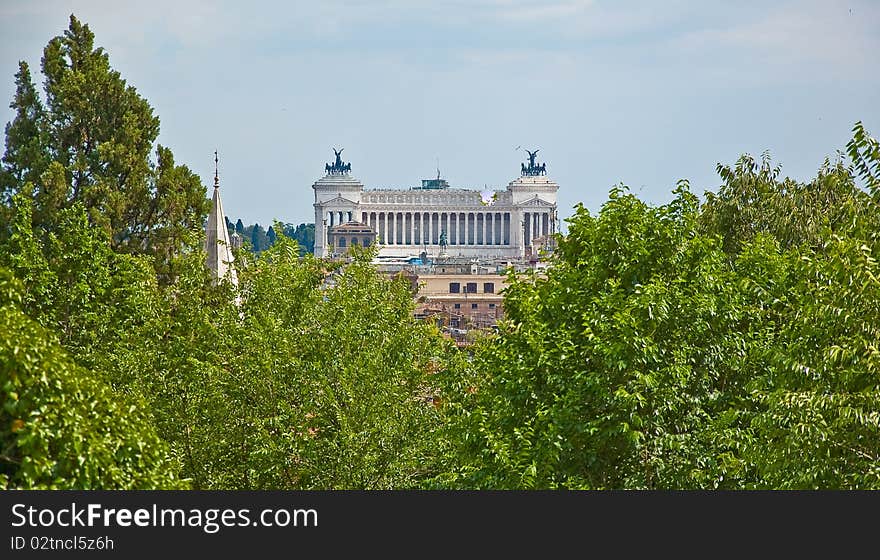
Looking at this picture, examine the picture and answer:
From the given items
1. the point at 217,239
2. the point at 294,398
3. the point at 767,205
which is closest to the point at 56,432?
the point at 294,398

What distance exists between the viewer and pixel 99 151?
3706 cm

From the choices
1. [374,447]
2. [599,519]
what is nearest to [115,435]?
[599,519]

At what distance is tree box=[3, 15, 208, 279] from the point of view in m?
37.2

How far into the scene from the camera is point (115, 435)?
45.4 ft

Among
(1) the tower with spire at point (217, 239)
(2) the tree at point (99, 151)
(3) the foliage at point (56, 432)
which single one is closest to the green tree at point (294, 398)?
(2) the tree at point (99, 151)

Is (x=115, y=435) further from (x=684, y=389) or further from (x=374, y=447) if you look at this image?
(x=374, y=447)

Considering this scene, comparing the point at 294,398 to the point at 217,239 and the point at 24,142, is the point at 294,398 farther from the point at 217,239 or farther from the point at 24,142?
the point at 217,239

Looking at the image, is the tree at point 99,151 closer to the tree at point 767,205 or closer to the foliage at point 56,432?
the tree at point 767,205

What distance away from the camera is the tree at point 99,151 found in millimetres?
37219

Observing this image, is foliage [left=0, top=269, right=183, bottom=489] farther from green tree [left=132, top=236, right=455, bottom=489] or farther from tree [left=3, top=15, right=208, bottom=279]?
tree [left=3, top=15, right=208, bottom=279]

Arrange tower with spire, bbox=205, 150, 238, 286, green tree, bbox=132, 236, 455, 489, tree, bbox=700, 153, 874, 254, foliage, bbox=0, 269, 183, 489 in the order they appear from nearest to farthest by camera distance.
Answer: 1. foliage, bbox=0, 269, 183, 489
2. green tree, bbox=132, 236, 455, 489
3. tree, bbox=700, 153, 874, 254
4. tower with spire, bbox=205, 150, 238, 286

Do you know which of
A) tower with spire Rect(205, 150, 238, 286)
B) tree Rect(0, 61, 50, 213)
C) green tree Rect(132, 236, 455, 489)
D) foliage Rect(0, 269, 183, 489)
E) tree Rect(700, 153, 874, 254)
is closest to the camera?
foliage Rect(0, 269, 183, 489)

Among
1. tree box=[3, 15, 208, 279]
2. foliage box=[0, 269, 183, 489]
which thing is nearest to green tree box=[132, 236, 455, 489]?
tree box=[3, 15, 208, 279]

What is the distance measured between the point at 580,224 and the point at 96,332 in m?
10.9
